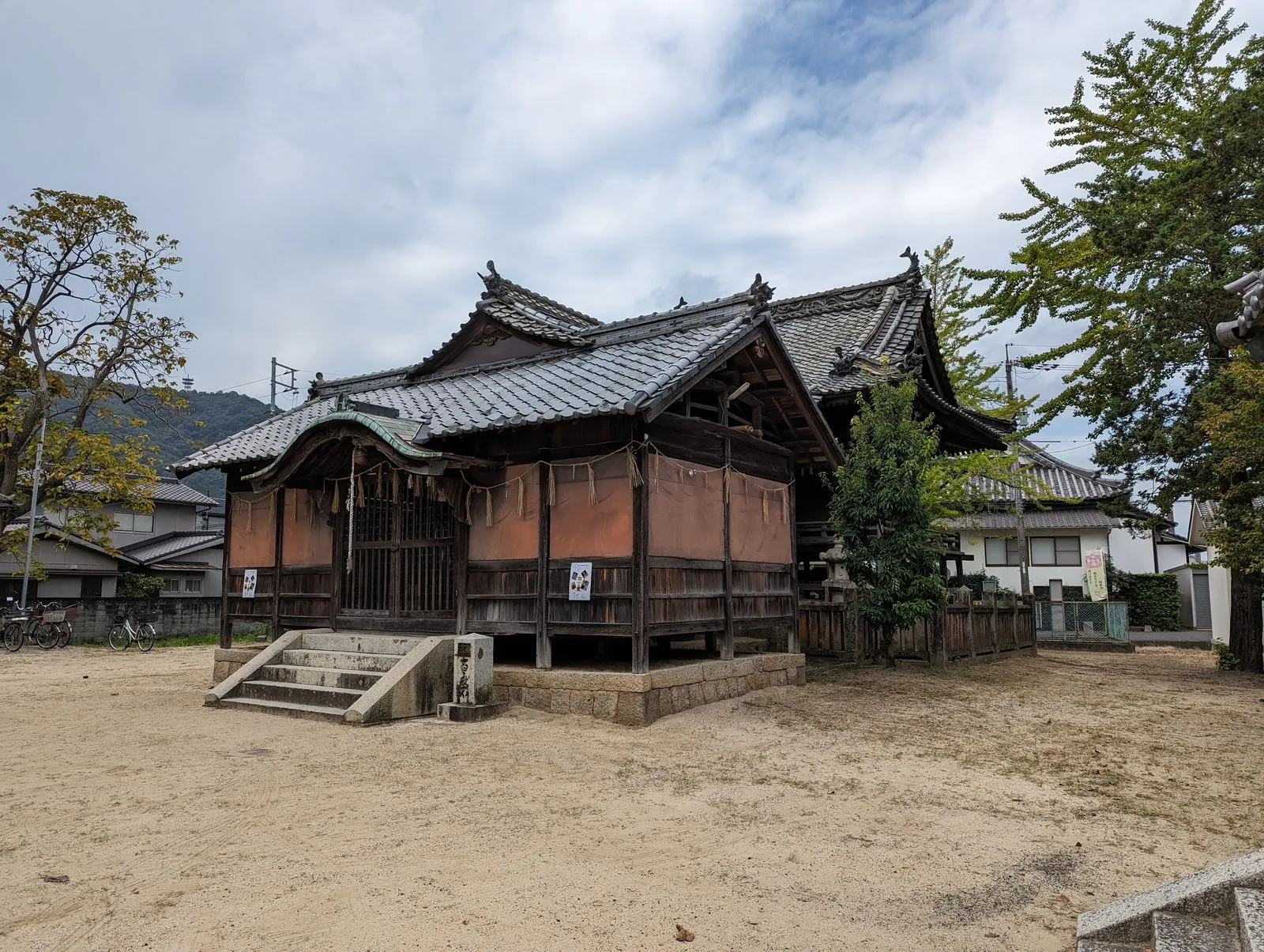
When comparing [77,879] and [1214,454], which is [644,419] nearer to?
[77,879]

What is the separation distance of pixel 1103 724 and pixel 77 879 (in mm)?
10331

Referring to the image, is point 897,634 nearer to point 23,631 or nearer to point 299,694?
point 299,694

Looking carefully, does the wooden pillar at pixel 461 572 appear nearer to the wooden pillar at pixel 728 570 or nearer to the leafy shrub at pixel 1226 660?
the wooden pillar at pixel 728 570

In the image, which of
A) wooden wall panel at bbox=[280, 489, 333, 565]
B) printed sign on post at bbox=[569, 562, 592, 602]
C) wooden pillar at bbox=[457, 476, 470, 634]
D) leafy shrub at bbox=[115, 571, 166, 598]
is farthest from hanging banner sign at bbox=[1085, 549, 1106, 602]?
leafy shrub at bbox=[115, 571, 166, 598]

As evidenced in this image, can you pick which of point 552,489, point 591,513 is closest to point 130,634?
point 552,489

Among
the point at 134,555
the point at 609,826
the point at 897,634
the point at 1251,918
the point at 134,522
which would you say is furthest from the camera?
the point at 134,522

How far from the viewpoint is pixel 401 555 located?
39.4ft

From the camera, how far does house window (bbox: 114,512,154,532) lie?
3881 centimetres

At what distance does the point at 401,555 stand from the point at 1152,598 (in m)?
30.1

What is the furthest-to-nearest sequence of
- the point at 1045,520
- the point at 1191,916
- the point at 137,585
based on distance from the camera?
the point at 137,585 < the point at 1045,520 < the point at 1191,916

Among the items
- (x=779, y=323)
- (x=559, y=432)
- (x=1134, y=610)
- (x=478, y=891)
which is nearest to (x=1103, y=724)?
(x=559, y=432)

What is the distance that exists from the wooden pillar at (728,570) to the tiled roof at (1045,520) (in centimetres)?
Answer: 2295

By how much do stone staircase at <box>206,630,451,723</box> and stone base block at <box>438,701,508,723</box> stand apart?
0.45 metres

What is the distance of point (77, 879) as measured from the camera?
15.4 ft
